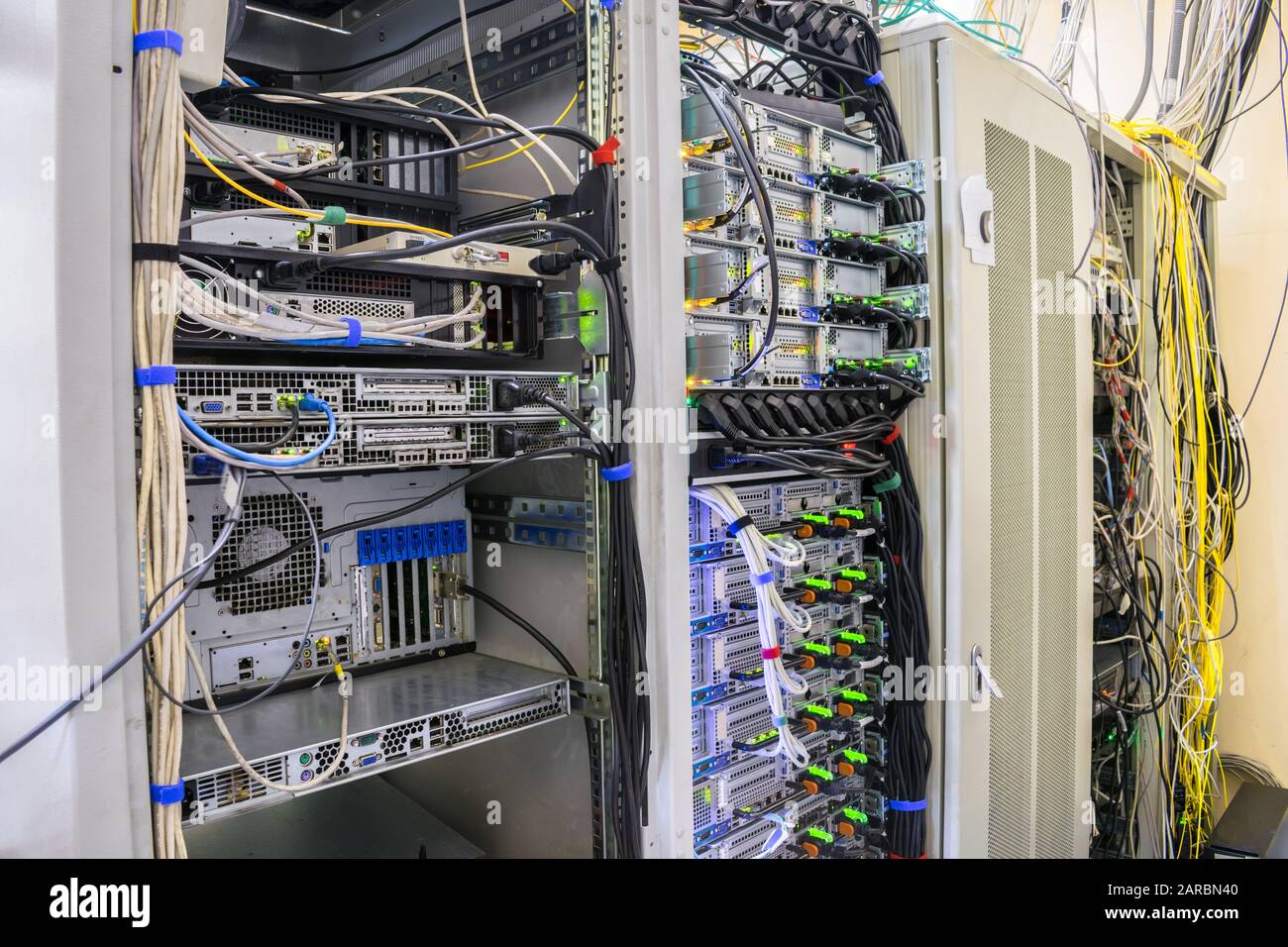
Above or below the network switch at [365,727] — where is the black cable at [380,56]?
above

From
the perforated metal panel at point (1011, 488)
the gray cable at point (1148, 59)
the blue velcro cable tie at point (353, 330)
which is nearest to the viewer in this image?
the blue velcro cable tie at point (353, 330)

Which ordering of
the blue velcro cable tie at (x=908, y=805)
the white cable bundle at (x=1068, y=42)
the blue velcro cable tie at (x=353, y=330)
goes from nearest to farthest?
the blue velcro cable tie at (x=353, y=330)
the blue velcro cable tie at (x=908, y=805)
the white cable bundle at (x=1068, y=42)

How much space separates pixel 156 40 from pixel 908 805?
1594 millimetres

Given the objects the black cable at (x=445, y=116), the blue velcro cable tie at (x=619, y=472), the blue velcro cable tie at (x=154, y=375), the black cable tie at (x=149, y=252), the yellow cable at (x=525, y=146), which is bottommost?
the blue velcro cable tie at (x=619, y=472)

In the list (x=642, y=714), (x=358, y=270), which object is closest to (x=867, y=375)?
(x=642, y=714)

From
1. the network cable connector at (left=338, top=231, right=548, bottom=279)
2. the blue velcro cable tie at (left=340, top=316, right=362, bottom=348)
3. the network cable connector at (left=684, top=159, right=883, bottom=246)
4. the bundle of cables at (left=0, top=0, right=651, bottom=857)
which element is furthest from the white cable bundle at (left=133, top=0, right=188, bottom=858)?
the network cable connector at (left=684, top=159, right=883, bottom=246)

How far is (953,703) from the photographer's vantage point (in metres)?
1.61

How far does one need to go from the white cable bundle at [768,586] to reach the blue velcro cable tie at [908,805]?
0.36m

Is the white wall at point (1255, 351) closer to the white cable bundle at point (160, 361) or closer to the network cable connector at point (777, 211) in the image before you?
the network cable connector at point (777, 211)

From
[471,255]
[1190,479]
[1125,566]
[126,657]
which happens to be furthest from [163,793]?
[1190,479]

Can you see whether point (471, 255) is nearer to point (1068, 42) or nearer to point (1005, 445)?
point (1005, 445)

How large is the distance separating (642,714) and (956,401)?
2.76 ft

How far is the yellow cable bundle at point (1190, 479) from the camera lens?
2.45 meters

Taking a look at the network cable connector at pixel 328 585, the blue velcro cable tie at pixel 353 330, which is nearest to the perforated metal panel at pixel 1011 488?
the network cable connector at pixel 328 585
